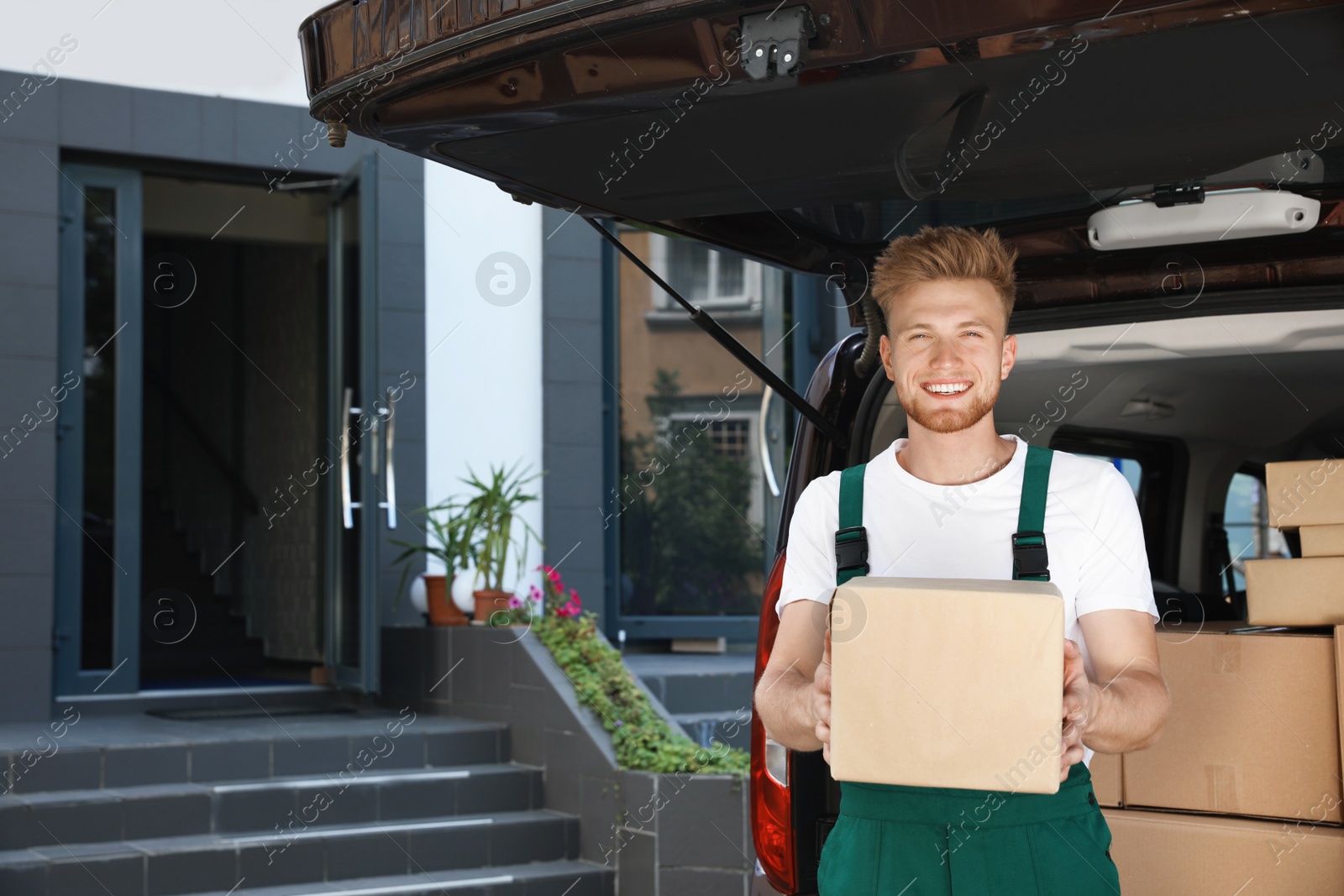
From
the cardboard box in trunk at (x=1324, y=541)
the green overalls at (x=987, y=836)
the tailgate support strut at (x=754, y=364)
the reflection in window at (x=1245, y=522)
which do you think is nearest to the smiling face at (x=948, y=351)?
the green overalls at (x=987, y=836)

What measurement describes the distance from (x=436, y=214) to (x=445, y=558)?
1785 mm

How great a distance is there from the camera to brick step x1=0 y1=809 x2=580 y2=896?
15.3 feet

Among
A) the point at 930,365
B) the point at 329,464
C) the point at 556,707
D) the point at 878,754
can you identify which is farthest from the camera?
the point at 329,464

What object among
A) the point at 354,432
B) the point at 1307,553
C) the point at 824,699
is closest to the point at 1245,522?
the point at 1307,553

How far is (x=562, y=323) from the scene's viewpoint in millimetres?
7461

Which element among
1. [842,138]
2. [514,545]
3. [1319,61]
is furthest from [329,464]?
[1319,61]

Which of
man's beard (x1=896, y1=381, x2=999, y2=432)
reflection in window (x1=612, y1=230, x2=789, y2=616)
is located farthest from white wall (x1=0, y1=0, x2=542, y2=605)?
man's beard (x1=896, y1=381, x2=999, y2=432)

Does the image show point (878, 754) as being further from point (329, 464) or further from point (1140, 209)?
point (329, 464)

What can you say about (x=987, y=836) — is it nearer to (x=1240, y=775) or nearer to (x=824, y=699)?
(x=824, y=699)

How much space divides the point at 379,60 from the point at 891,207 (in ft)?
3.43

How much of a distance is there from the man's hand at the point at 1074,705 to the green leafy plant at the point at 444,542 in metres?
5.05

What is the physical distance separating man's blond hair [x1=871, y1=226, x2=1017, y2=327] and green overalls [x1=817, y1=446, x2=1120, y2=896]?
0.80 ft

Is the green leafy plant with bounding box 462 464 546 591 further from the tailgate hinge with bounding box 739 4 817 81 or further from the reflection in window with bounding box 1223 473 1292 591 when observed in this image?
the tailgate hinge with bounding box 739 4 817 81

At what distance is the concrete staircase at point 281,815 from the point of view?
4820mm
